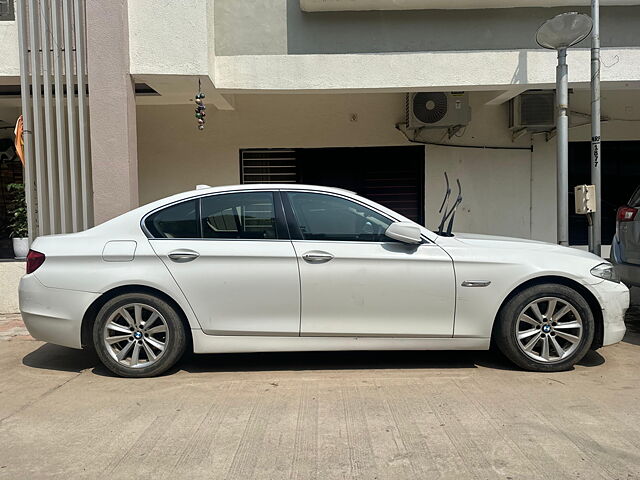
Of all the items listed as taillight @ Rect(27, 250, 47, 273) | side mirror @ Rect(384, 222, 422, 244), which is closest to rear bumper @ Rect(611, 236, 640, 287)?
side mirror @ Rect(384, 222, 422, 244)

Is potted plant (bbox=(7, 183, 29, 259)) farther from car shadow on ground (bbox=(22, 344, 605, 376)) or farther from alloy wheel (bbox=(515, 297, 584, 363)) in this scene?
alloy wheel (bbox=(515, 297, 584, 363))

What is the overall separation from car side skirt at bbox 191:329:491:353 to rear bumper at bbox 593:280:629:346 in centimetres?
98

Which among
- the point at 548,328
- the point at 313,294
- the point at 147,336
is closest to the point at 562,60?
the point at 548,328

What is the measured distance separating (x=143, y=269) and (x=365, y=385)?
2021mm

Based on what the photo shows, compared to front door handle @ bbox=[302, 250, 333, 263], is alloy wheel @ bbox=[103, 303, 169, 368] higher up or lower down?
lower down

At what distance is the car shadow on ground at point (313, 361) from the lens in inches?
196

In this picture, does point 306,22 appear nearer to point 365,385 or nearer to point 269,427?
point 365,385

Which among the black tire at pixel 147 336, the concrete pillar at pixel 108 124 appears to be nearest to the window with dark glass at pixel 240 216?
the black tire at pixel 147 336

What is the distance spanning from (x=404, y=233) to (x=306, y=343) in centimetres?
120

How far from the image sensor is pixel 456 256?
467cm

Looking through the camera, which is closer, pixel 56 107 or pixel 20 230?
pixel 56 107

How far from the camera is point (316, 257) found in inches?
182

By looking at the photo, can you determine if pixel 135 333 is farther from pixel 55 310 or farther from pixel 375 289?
pixel 375 289

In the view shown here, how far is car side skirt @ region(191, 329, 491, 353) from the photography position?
4668mm
